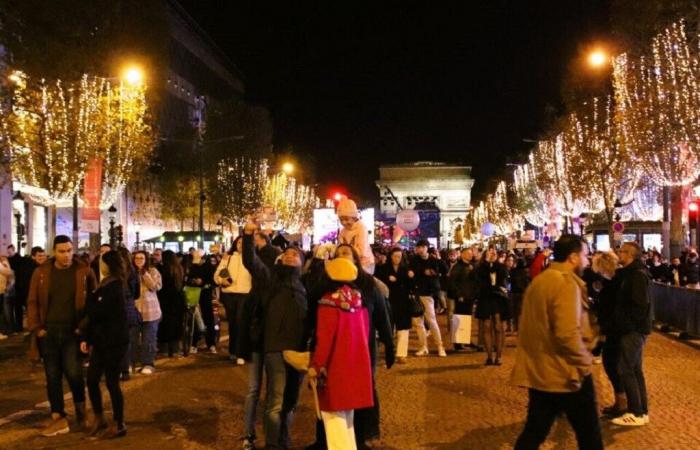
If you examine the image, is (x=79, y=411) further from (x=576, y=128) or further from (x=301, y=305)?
(x=576, y=128)

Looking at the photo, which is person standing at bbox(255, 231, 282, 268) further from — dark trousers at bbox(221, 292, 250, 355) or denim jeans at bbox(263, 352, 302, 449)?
dark trousers at bbox(221, 292, 250, 355)

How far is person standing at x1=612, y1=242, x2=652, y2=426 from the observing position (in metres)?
8.68

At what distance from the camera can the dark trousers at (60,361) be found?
8617 millimetres

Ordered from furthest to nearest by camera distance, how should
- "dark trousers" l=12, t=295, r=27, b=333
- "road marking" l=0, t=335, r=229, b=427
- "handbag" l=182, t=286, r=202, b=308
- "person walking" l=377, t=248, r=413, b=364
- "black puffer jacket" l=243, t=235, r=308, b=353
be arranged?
"dark trousers" l=12, t=295, r=27, b=333, "handbag" l=182, t=286, r=202, b=308, "person walking" l=377, t=248, r=413, b=364, "road marking" l=0, t=335, r=229, b=427, "black puffer jacket" l=243, t=235, r=308, b=353

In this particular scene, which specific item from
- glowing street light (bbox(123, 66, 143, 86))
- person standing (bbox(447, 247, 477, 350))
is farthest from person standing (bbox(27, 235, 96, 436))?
glowing street light (bbox(123, 66, 143, 86))

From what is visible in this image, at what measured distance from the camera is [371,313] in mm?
7504

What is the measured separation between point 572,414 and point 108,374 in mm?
4649

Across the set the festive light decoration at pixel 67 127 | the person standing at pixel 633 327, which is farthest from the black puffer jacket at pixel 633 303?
the festive light decoration at pixel 67 127

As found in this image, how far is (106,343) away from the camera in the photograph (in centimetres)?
841

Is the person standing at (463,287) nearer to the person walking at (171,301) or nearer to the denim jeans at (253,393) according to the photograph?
the person walking at (171,301)

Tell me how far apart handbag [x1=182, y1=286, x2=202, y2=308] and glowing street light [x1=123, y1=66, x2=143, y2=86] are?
1459 cm

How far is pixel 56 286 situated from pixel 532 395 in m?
5.00

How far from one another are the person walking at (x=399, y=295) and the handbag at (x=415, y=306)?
66 mm

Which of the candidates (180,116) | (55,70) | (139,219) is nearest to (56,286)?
(55,70)
